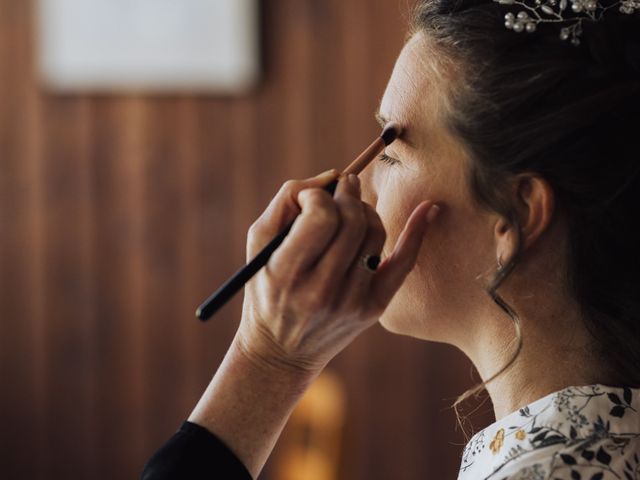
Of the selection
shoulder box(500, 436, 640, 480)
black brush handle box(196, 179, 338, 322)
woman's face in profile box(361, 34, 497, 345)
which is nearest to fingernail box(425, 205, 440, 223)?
woman's face in profile box(361, 34, 497, 345)

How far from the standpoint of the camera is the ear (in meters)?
0.81

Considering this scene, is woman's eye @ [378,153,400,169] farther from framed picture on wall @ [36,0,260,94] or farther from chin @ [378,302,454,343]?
framed picture on wall @ [36,0,260,94]

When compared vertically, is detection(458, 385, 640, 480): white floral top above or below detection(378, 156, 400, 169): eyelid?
below

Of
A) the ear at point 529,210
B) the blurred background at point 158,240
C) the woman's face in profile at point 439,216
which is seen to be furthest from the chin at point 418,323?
the blurred background at point 158,240

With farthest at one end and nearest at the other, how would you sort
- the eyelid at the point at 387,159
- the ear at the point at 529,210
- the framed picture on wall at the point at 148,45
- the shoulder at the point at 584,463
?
the framed picture on wall at the point at 148,45 → the eyelid at the point at 387,159 → the ear at the point at 529,210 → the shoulder at the point at 584,463

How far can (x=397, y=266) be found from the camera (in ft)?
2.61

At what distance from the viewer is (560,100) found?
0.80m

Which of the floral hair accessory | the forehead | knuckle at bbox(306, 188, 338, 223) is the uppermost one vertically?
the floral hair accessory

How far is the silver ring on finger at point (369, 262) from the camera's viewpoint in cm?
77

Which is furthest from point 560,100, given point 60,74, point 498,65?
point 60,74

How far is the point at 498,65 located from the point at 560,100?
3.0 inches

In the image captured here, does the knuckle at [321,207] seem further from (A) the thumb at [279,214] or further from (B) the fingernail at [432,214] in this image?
(B) the fingernail at [432,214]

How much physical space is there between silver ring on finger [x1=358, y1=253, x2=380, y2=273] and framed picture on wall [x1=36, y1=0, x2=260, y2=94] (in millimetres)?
1586

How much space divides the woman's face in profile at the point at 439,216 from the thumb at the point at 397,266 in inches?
1.8
